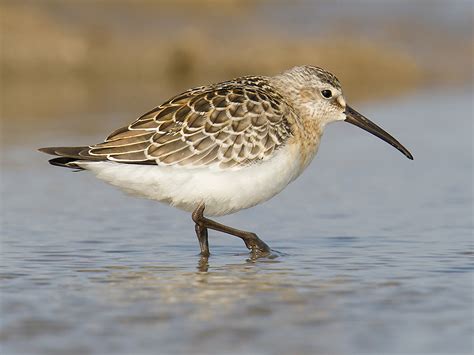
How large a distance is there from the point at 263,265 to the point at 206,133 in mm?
1299

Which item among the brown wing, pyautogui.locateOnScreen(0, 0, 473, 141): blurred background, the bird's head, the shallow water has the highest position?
pyautogui.locateOnScreen(0, 0, 473, 141): blurred background

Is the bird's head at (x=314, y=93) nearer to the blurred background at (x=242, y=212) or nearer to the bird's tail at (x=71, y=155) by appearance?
the blurred background at (x=242, y=212)

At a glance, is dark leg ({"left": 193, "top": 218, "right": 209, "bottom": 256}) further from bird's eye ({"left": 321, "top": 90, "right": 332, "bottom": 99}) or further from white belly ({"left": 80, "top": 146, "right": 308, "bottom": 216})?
bird's eye ({"left": 321, "top": 90, "right": 332, "bottom": 99})

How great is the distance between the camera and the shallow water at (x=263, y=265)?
25.2 feet

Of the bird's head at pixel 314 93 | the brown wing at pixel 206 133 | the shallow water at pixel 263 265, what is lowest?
the shallow water at pixel 263 265

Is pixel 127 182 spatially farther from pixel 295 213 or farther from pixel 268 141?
pixel 295 213

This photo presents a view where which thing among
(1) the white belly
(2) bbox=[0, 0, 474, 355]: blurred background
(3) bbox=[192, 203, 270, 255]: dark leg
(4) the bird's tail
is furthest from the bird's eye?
(4) the bird's tail

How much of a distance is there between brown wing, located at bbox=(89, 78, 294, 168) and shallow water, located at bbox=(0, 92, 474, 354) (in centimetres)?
98

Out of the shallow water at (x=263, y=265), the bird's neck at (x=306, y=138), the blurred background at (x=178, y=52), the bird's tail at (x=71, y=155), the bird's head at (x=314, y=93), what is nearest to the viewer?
the shallow water at (x=263, y=265)

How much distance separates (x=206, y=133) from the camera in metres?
10.2

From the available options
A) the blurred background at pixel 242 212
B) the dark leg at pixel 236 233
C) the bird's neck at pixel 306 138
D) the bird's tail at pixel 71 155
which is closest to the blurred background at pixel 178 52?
the blurred background at pixel 242 212

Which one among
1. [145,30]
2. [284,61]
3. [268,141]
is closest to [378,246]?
[268,141]

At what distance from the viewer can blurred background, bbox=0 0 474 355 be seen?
7941 mm

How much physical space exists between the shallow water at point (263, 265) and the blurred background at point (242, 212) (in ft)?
0.09
